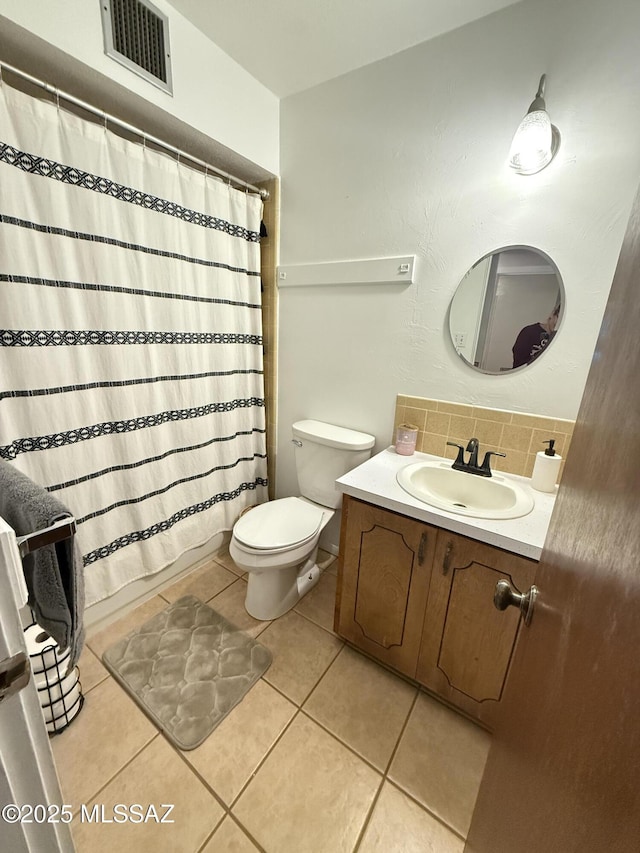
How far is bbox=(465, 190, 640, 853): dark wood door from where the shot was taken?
283 mm

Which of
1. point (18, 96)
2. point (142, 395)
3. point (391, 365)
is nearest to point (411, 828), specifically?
point (391, 365)

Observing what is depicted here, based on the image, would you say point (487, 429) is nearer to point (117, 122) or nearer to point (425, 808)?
point (425, 808)

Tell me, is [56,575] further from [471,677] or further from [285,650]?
[471,677]

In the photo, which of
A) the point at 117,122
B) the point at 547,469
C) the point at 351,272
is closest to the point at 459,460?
the point at 547,469

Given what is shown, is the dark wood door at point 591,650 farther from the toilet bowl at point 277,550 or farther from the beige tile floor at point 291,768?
the toilet bowl at point 277,550

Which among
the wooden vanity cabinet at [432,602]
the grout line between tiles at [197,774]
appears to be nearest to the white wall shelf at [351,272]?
the wooden vanity cabinet at [432,602]

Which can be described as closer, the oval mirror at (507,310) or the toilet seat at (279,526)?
the oval mirror at (507,310)

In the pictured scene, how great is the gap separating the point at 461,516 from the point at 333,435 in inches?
30.8

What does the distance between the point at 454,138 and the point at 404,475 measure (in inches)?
50.9

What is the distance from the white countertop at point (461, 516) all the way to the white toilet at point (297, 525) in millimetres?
299

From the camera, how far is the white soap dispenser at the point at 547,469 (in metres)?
1.22

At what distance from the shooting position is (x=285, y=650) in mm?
1470

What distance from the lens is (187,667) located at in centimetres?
137

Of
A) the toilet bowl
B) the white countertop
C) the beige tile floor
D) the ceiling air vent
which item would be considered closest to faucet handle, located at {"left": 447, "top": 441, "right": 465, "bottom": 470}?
the white countertop
